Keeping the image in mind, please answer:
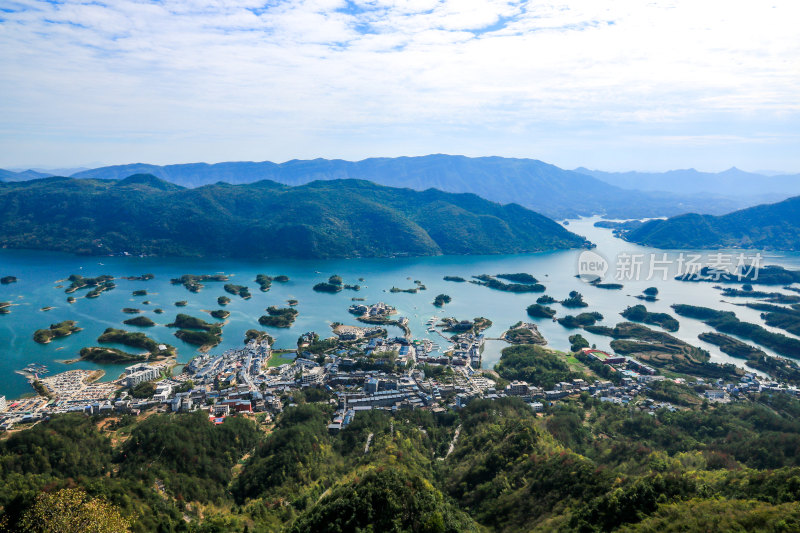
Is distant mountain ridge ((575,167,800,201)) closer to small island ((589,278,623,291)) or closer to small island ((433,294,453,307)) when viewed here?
small island ((589,278,623,291))

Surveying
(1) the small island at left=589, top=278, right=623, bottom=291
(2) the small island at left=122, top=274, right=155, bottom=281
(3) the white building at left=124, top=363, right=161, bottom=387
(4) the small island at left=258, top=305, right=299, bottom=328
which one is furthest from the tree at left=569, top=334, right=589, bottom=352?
(2) the small island at left=122, top=274, right=155, bottom=281

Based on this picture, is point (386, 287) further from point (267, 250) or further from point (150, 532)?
point (150, 532)

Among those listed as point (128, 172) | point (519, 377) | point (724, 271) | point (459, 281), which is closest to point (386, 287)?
point (459, 281)

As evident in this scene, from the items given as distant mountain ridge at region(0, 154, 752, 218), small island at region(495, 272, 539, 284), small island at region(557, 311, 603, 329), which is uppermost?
distant mountain ridge at region(0, 154, 752, 218)

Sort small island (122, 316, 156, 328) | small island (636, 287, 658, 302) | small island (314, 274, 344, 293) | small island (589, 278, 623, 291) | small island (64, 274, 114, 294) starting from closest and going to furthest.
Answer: small island (122, 316, 156, 328), small island (636, 287, 658, 302), small island (64, 274, 114, 294), small island (314, 274, 344, 293), small island (589, 278, 623, 291)

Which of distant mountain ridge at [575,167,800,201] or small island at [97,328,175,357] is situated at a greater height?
distant mountain ridge at [575,167,800,201]

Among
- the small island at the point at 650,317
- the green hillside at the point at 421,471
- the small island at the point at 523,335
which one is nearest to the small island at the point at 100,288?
the green hillside at the point at 421,471

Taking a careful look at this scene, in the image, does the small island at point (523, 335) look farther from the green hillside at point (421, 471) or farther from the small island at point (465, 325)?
the green hillside at point (421, 471)

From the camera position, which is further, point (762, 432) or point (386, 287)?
point (386, 287)
